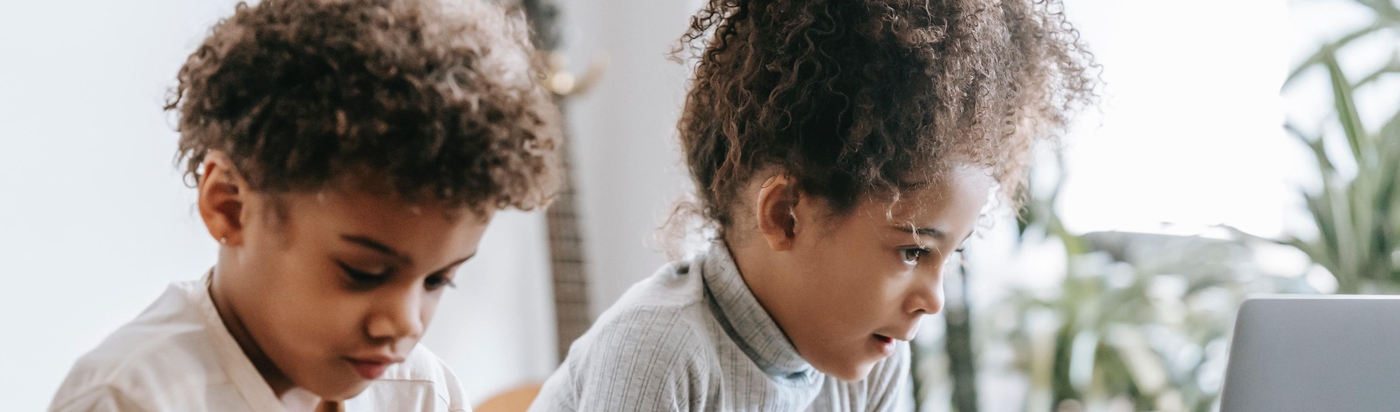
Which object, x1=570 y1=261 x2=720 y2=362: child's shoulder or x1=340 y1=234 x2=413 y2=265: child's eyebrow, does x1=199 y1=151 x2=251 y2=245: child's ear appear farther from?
x1=570 y1=261 x2=720 y2=362: child's shoulder

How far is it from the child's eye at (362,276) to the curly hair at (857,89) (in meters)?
0.38

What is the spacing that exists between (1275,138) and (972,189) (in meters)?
1.20

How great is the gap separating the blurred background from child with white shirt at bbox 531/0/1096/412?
0.23m

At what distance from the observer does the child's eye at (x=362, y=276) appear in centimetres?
62

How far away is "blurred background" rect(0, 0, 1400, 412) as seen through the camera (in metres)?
1.25

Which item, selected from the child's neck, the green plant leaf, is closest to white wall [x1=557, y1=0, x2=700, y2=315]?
the green plant leaf

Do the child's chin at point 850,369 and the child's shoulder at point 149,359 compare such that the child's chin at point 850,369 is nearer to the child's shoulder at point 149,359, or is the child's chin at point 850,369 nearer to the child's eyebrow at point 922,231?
the child's eyebrow at point 922,231

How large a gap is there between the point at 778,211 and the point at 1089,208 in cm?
126

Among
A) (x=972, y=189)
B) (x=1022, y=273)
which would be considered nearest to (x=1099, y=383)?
(x=1022, y=273)

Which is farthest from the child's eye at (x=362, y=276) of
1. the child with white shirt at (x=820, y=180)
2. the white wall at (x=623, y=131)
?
the white wall at (x=623, y=131)

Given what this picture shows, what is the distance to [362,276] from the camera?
626 mm

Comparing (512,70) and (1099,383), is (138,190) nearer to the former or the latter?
(512,70)

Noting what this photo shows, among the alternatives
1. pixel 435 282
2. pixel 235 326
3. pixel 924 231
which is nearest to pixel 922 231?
pixel 924 231

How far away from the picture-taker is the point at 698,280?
1046mm
